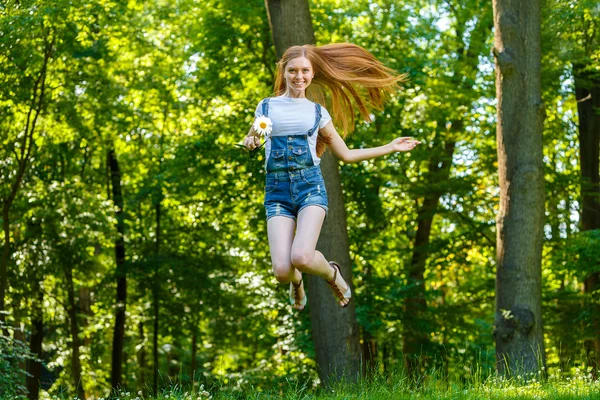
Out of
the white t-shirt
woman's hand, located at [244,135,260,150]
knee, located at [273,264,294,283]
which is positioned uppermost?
the white t-shirt

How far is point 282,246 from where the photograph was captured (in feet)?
19.2

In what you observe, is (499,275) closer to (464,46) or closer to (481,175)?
(481,175)

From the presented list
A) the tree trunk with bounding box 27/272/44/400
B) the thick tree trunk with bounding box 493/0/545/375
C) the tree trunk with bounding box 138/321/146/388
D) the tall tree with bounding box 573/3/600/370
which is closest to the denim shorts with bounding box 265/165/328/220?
the thick tree trunk with bounding box 493/0/545/375

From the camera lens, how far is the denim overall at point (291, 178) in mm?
5949

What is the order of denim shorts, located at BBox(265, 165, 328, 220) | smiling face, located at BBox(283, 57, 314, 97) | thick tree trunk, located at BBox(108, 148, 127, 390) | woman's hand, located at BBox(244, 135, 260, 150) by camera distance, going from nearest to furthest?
woman's hand, located at BBox(244, 135, 260, 150) < denim shorts, located at BBox(265, 165, 328, 220) < smiling face, located at BBox(283, 57, 314, 97) < thick tree trunk, located at BBox(108, 148, 127, 390)

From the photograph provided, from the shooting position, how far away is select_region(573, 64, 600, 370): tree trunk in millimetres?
15172

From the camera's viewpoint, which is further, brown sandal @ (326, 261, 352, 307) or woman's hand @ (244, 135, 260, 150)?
brown sandal @ (326, 261, 352, 307)

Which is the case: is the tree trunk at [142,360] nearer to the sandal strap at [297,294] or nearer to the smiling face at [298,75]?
the sandal strap at [297,294]

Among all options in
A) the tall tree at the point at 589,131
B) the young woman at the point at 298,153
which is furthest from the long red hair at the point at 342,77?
the tall tree at the point at 589,131

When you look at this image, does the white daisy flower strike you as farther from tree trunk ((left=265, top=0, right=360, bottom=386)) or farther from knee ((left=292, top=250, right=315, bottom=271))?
tree trunk ((left=265, top=0, right=360, bottom=386))

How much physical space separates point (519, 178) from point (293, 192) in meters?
4.24

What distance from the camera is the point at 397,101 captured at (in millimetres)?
16562

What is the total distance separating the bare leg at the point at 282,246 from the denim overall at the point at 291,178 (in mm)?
63

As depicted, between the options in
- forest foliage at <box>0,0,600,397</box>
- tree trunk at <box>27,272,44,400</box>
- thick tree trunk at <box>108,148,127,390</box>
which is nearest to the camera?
forest foliage at <box>0,0,600,397</box>
